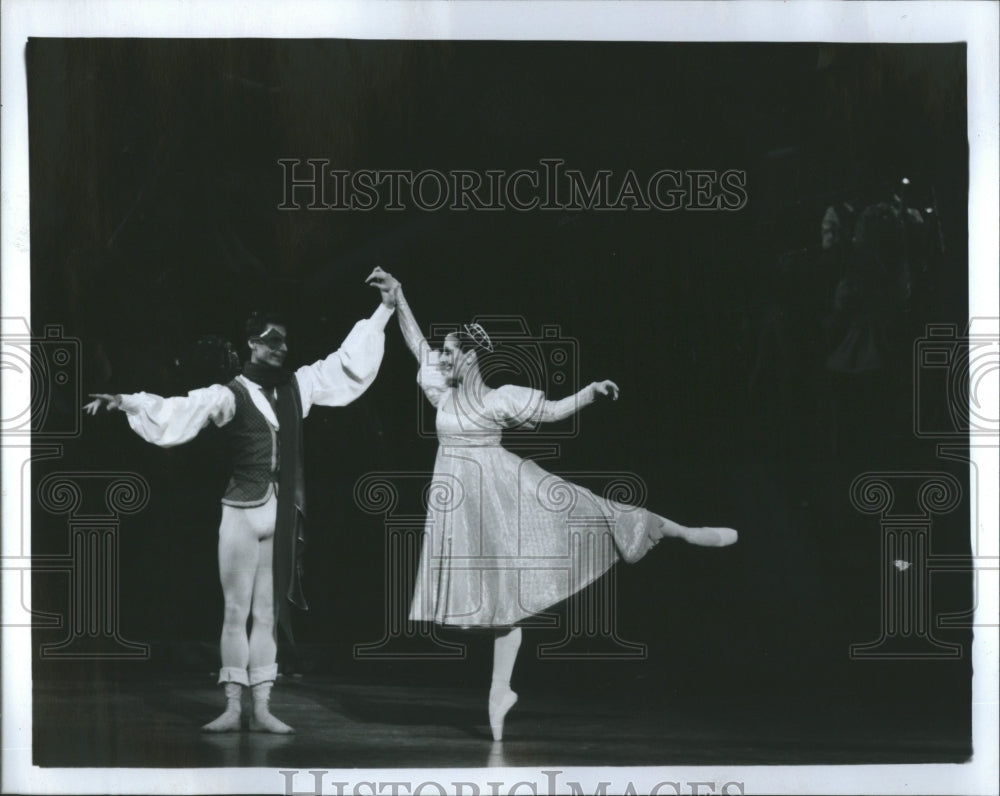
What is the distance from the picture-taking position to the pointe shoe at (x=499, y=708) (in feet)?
16.4

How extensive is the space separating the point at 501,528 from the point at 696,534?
744mm

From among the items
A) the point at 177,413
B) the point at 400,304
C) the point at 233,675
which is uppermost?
the point at 400,304

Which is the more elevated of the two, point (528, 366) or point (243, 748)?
point (528, 366)

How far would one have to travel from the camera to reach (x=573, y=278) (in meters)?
4.98

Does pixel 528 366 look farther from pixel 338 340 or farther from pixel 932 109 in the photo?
pixel 932 109

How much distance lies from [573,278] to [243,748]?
219cm

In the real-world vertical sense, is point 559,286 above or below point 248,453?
above

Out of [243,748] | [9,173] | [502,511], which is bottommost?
[243,748]

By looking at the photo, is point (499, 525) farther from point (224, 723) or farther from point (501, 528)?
point (224, 723)

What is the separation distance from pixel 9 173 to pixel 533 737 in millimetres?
2923

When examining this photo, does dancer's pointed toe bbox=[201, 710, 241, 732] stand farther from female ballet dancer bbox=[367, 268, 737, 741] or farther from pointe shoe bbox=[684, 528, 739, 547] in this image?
pointe shoe bbox=[684, 528, 739, 547]

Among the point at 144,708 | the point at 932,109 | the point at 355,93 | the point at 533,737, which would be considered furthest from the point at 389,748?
the point at 932,109
